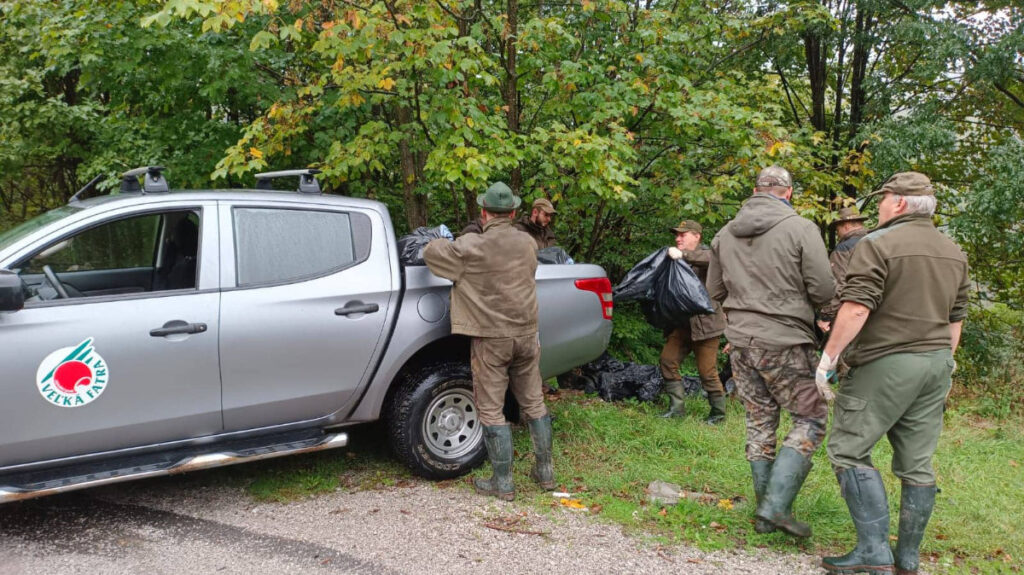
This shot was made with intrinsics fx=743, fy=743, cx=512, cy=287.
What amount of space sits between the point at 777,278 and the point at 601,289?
158 cm

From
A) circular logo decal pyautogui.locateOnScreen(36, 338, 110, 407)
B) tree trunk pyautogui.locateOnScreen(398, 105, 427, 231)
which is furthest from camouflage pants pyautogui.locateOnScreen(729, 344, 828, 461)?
tree trunk pyautogui.locateOnScreen(398, 105, 427, 231)

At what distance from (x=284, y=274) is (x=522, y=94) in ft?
14.9

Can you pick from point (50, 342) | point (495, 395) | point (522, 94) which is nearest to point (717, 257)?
point (495, 395)

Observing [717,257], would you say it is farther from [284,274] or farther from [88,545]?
[88,545]

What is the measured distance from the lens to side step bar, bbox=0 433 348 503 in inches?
139

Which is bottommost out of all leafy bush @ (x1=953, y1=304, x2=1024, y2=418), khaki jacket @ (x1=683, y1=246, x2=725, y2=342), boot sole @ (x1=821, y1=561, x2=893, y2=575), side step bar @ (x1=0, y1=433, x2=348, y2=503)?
leafy bush @ (x1=953, y1=304, x2=1024, y2=418)

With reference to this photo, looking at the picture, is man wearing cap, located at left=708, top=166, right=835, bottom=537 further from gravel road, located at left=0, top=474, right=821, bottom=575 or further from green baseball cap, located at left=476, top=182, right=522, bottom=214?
green baseball cap, located at left=476, top=182, right=522, bottom=214

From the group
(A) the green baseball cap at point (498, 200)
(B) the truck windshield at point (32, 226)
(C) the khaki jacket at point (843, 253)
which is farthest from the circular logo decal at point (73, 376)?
(C) the khaki jacket at point (843, 253)

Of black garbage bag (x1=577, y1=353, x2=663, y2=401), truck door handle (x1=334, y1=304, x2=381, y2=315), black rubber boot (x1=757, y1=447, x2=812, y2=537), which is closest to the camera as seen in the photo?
black rubber boot (x1=757, y1=447, x2=812, y2=537)

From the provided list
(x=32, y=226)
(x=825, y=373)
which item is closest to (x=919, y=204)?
(x=825, y=373)

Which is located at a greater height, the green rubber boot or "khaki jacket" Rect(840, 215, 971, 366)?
"khaki jacket" Rect(840, 215, 971, 366)

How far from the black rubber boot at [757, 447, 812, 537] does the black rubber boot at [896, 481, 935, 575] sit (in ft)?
1.53

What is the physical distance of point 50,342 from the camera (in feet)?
11.8

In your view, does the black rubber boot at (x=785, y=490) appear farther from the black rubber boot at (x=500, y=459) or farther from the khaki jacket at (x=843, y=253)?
the khaki jacket at (x=843, y=253)
